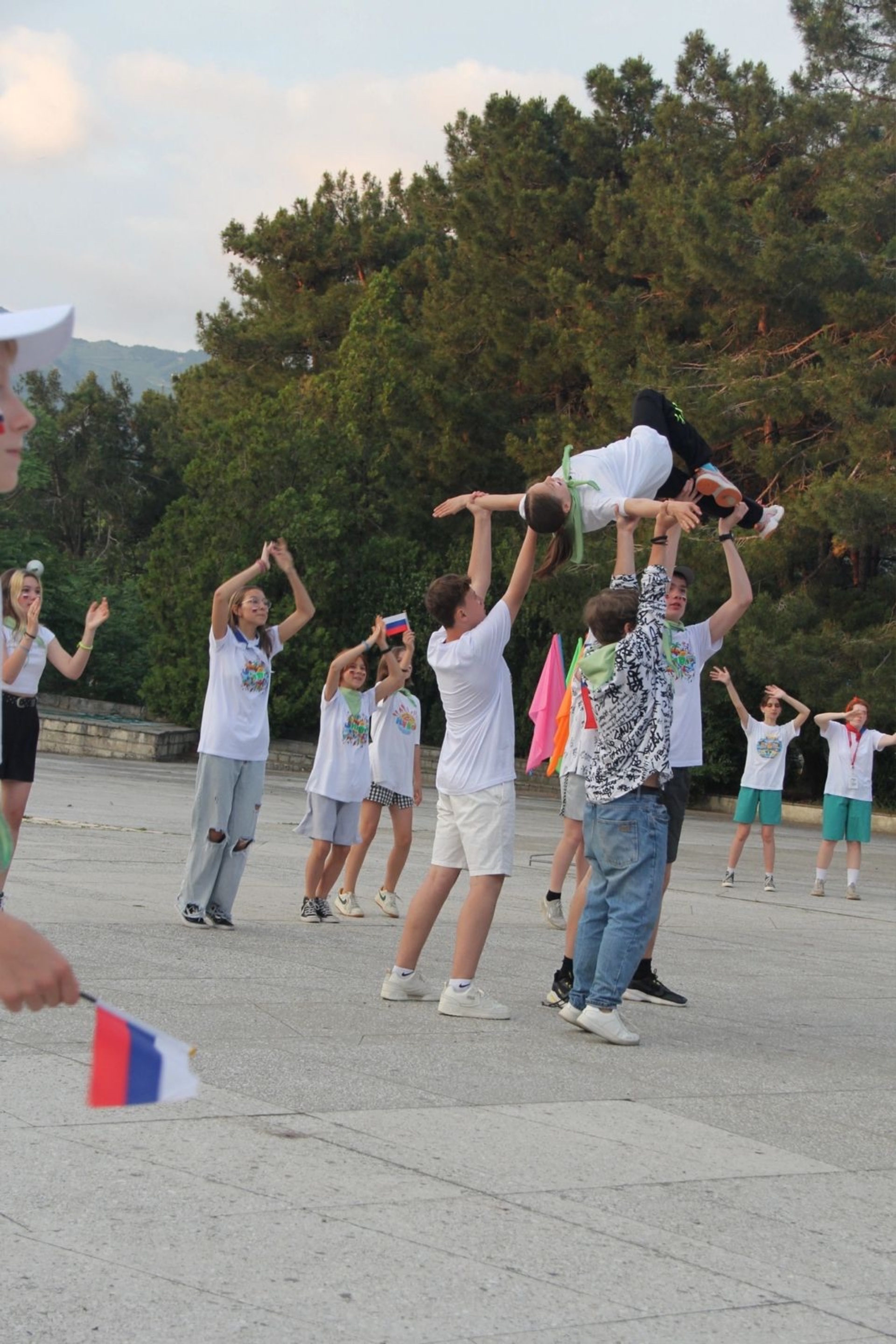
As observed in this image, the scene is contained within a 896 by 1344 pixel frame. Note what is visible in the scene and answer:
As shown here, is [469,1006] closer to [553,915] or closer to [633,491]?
[633,491]

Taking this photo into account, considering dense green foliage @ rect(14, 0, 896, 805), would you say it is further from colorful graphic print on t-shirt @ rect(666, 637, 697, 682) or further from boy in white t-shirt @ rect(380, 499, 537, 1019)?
boy in white t-shirt @ rect(380, 499, 537, 1019)

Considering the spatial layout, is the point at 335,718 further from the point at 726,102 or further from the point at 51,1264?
the point at 726,102

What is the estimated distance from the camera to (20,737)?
27.9 ft

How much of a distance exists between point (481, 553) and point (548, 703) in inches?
184

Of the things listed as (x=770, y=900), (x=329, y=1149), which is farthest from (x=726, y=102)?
(x=329, y=1149)

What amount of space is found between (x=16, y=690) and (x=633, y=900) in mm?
4040

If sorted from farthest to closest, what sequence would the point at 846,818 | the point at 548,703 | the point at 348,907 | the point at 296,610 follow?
1. the point at 846,818
2. the point at 548,703
3. the point at 348,907
4. the point at 296,610

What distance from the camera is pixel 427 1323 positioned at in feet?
10.9

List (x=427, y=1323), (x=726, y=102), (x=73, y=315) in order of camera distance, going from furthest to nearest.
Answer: (x=726, y=102) < (x=427, y=1323) < (x=73, y=315)

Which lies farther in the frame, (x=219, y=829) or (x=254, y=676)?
(x=254, y=676)

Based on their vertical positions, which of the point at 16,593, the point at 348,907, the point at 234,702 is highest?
the point at 16,593

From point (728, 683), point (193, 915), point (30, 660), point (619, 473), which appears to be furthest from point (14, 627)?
point (728, 683)

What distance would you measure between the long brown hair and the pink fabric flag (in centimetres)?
269

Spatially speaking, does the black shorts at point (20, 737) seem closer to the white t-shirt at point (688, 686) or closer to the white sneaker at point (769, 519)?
the white t-shirt at point (688, 686)
